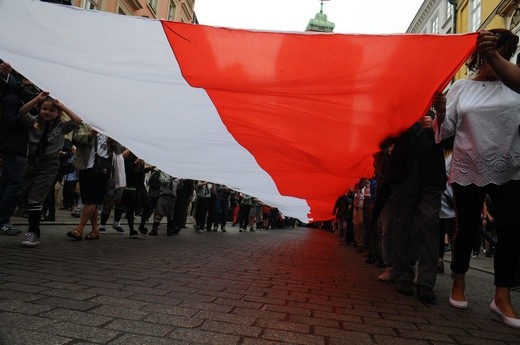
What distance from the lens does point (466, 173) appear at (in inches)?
116

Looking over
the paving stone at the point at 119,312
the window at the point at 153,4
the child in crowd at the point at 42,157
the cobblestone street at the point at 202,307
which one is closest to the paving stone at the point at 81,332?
the cobblestone street at the point at 202,307

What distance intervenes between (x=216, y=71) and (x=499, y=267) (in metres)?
2.65


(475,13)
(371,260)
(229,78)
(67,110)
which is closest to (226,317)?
(229,78)

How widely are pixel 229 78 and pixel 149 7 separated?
22.8 meters

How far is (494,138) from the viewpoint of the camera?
281 centimetres

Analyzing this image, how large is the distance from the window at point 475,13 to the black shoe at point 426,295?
20319mm

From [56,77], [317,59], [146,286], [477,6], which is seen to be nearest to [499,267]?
[317,59]

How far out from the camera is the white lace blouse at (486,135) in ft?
9.09

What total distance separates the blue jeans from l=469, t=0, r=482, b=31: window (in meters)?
21.4

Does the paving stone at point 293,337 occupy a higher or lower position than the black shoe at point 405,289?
lower

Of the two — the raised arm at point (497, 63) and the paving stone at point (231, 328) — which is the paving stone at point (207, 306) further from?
the raised arm at point (497, 63)

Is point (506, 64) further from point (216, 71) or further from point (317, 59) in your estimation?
point (216, 71)

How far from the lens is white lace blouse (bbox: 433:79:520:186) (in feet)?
9.09

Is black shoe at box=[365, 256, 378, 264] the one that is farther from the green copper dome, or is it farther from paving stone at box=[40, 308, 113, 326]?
the green copper dome
